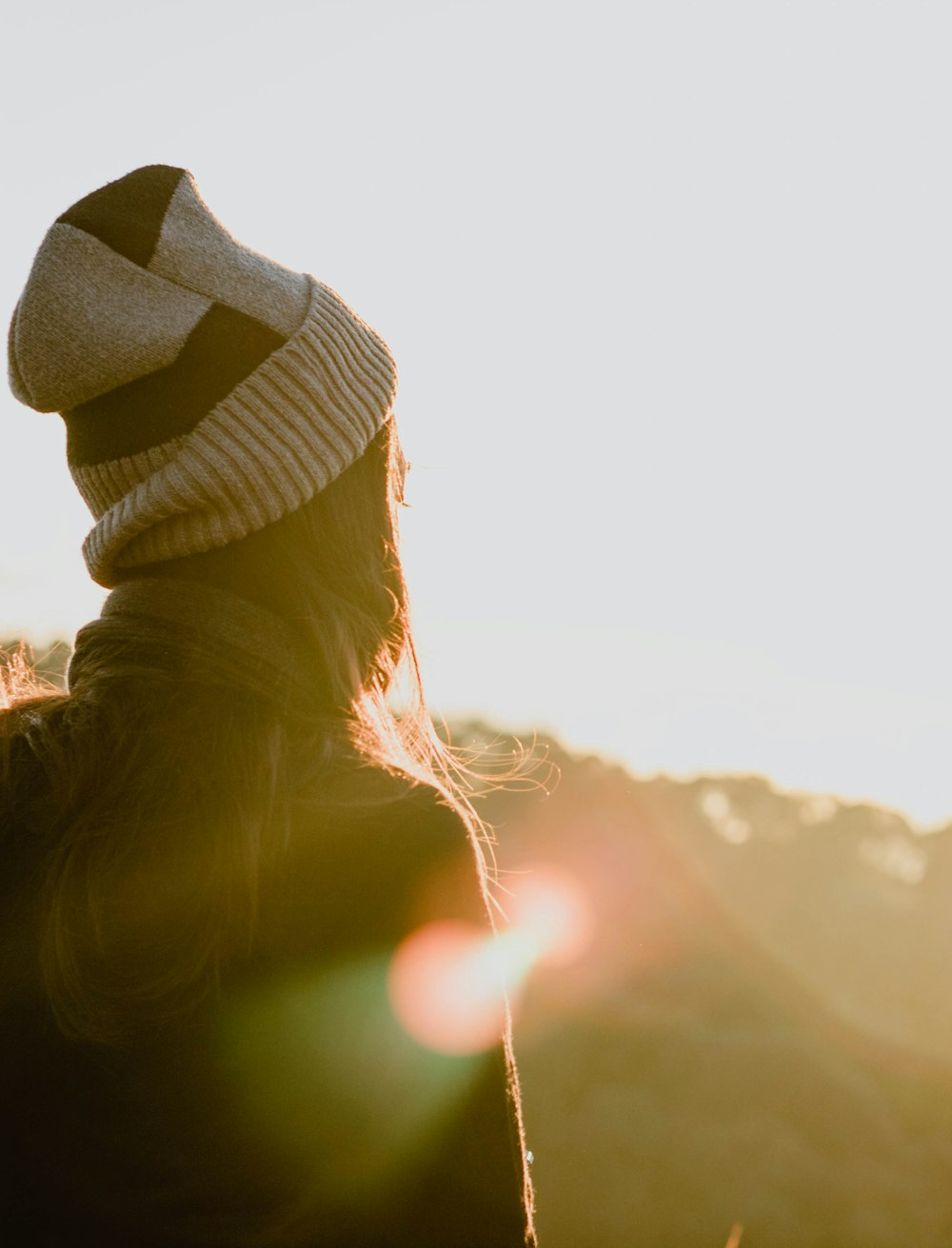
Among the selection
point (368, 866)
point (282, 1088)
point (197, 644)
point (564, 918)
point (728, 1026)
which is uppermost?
point (197, 644)

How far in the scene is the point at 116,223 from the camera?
3.90ft

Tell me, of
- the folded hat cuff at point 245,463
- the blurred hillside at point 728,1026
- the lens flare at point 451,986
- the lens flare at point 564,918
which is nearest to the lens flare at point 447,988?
the lens flare at point 451,986

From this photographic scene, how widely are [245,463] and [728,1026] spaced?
44.0ft

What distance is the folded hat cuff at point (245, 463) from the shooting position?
A: 1.10 metres

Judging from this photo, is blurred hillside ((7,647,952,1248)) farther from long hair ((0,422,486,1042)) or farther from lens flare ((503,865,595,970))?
long hair ((0,422,486,1042))

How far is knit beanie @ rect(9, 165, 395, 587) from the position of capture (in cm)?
111

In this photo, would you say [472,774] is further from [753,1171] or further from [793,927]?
[793,927]

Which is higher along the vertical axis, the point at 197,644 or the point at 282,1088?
the point at 197,644

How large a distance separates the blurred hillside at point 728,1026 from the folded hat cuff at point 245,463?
860 centimetres

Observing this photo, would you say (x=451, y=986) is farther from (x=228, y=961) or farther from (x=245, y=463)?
(x=245, y=463)

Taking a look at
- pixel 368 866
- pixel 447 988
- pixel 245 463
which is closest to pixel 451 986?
pixel 447 988

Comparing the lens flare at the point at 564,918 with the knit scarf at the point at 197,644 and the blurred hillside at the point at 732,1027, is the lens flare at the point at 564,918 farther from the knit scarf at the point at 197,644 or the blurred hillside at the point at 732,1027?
the knit scarf at the point at 197,644

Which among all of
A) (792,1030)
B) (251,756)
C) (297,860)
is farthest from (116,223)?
(792,1030)

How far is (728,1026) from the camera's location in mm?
12922
